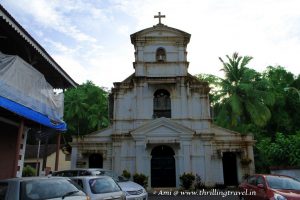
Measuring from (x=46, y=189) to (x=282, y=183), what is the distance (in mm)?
8628

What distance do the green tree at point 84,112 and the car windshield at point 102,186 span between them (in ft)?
114

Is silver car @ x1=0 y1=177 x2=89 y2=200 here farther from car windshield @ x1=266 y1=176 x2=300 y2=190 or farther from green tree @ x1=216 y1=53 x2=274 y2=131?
green tree @ x1=216 y1=53 x2=274 y2=131

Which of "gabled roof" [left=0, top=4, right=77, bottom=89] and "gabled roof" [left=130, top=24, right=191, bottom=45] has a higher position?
"gabled roof" [left=130, top=24, right=191, bottom=45]

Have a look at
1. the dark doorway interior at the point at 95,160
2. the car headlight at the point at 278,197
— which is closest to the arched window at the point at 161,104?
the dark doorway interior at the point at 95,160

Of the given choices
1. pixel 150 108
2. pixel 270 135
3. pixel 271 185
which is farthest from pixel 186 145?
pixel 270 135

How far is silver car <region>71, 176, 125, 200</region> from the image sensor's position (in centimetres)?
766

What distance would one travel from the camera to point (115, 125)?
2250cm

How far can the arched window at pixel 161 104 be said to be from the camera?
75.0 feet

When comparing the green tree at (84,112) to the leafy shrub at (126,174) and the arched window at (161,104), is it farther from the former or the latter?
the leafy shrub at (126,174)

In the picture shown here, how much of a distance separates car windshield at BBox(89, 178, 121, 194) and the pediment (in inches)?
503

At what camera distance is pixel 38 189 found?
5.79 metres

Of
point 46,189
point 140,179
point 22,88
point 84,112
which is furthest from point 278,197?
point 84,112

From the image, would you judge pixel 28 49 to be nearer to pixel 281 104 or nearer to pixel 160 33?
pixel 160 33

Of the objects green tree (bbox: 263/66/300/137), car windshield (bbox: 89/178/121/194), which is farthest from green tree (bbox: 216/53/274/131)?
car windshield (bbox: 89/178/121/194)
